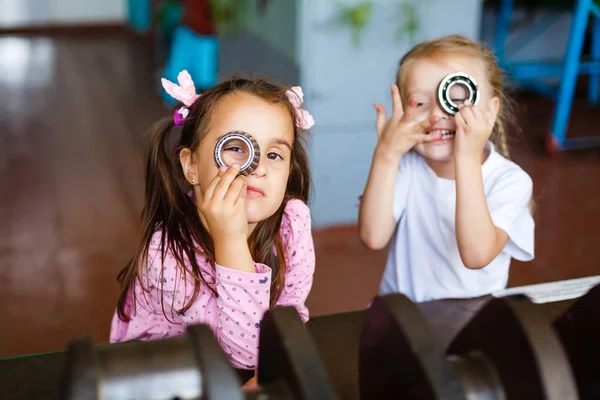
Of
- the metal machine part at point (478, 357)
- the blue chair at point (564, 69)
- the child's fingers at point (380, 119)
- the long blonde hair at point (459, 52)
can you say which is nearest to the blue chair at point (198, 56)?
the blue chair at point (564, 69)

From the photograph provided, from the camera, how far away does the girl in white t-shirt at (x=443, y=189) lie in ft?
4.18

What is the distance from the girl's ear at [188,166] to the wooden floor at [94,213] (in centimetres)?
166

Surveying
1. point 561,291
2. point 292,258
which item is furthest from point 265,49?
point 561,291

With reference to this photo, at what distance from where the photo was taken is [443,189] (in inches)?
59.9

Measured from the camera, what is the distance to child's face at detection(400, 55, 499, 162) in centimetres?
137

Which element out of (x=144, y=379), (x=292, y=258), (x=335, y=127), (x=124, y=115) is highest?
(x=144, y=379)

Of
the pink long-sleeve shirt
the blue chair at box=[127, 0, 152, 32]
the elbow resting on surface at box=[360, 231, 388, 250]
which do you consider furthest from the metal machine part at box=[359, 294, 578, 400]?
the blue chair at box=[127, 0, 152, 32]

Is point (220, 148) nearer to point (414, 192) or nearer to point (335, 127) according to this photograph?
point (414, 192)

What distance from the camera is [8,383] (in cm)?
80

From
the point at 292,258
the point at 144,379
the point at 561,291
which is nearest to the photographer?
the point at 144,379

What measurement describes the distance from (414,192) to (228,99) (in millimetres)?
539

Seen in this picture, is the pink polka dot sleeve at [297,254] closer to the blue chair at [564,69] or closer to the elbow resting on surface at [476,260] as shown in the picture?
the elbow resting on surface at [476,260]

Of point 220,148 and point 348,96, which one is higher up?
point 220,148

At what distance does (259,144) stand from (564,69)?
12.5ft
